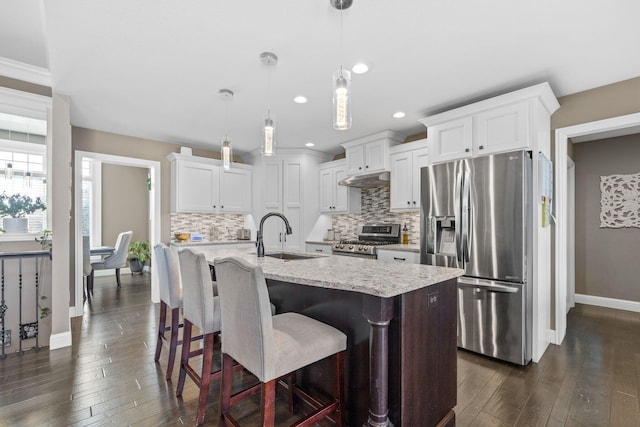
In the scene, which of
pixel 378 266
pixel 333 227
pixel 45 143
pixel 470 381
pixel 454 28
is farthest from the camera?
pixel 333 227

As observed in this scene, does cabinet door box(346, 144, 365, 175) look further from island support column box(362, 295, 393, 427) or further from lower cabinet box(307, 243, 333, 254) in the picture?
island support column box(362, 295, 393, 427)

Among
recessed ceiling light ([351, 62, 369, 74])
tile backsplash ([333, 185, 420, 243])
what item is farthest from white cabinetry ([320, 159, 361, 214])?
recessed ceiling light ([351, 62, 369, 74])

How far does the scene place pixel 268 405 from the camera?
1.37m

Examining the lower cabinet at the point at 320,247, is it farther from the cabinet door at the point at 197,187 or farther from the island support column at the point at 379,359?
the island support column at the point at 379,359

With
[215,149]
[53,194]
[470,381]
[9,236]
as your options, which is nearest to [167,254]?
[53,194]

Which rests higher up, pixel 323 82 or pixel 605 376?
pixel 323 82

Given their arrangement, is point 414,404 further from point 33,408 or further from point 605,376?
point 33,408

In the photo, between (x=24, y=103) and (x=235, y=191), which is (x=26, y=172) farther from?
(x=235, y=191)

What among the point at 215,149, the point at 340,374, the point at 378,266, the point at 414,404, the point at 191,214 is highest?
the point at 215,149

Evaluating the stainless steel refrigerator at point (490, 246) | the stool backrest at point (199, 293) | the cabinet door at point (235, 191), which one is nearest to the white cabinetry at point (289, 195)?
the cabinet door at point (235, 191)

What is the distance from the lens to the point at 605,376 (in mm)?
2412

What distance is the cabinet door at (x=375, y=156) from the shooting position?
438cm

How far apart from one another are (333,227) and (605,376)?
12.9 feet

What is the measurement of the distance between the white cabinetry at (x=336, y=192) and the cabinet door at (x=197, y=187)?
178 centimetres
